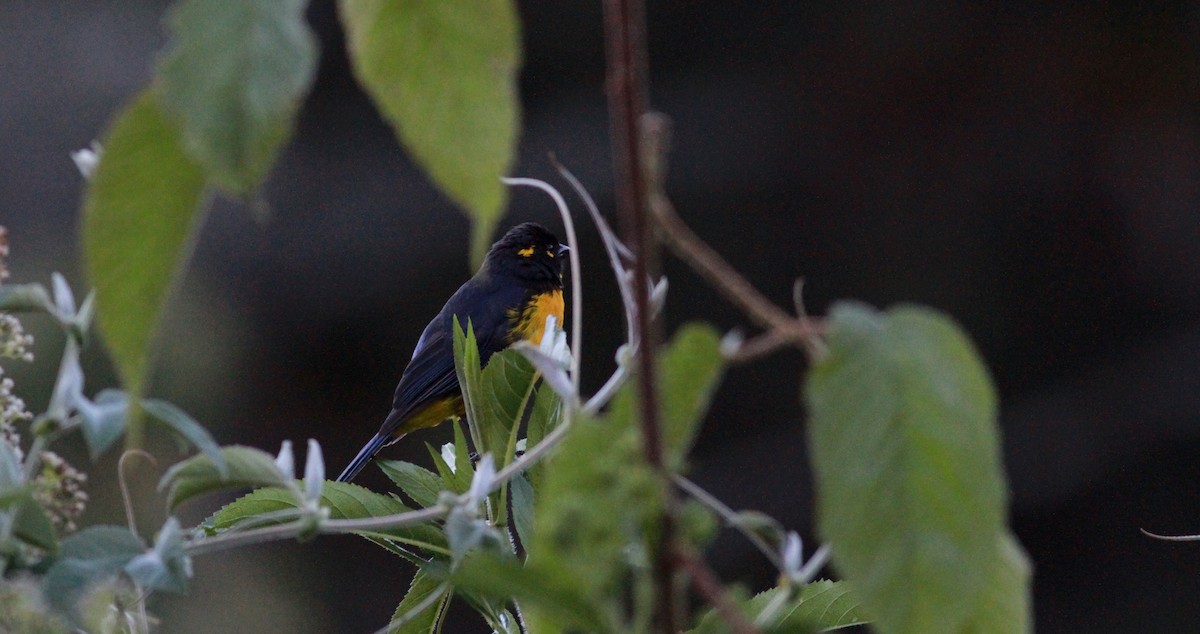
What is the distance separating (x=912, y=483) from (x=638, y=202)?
0.08 m

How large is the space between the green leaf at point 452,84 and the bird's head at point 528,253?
106 inches

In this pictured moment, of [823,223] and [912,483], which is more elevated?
[912,483]

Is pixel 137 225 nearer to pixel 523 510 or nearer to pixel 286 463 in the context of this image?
pixel 286 463

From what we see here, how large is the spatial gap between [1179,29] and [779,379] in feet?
5.49

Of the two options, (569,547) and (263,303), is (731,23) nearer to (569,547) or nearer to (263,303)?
(263,303)

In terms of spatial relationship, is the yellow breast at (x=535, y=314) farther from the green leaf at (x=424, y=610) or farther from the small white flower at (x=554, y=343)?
the green leaf at (x=424, y=610)

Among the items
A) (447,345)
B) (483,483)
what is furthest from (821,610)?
(447,345)

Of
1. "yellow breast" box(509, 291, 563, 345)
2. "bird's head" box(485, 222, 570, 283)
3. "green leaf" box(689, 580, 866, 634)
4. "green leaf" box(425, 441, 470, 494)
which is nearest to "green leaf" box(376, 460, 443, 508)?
"green leaf" box(425, 441, 470, 494)

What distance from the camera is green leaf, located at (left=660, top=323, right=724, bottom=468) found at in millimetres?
303

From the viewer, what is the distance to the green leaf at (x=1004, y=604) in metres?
0.30

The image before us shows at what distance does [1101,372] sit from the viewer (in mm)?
3969

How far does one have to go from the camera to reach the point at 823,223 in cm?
397

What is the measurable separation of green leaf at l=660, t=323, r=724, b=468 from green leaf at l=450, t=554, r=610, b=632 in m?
0.05

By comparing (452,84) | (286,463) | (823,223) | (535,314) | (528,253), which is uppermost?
(452,84)
